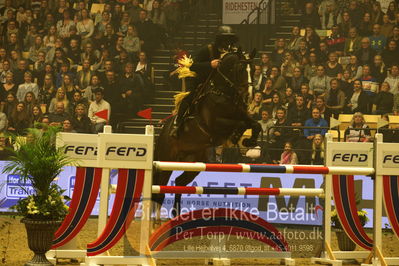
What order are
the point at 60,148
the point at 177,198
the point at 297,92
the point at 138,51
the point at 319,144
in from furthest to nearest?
the point at 138,51, the point at 297,92, the point at 319,144, the point at 177,198, the point at 60,148

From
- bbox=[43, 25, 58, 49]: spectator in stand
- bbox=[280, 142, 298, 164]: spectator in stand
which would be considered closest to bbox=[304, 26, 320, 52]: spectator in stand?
bbox=[280, 142, 298, 164]: spectator in stand

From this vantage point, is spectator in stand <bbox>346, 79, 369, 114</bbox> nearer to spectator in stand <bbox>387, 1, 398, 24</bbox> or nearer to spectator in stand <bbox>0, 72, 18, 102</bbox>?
spectator in stand <bbox>387, 1, 398, 24</bbox>

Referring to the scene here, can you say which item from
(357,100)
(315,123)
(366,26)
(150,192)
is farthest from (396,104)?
(150,192)

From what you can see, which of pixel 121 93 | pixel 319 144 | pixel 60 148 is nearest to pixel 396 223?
pixel 60 148

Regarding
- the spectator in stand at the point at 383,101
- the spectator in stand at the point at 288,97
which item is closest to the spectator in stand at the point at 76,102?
the spectator in stand at the point at 288,97

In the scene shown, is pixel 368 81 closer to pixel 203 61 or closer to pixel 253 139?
pixel 203 61

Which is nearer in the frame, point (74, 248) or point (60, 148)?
point (60, 148)

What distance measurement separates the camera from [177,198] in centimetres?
805

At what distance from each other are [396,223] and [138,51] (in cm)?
1021

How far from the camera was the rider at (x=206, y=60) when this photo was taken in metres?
8.54

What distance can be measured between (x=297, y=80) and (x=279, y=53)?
1.03m

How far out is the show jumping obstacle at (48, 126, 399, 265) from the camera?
5.88 meters

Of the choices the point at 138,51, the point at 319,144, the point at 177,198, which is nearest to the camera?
the point at 177,198

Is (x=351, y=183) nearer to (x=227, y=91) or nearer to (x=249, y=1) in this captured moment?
(x=227, y=91)
